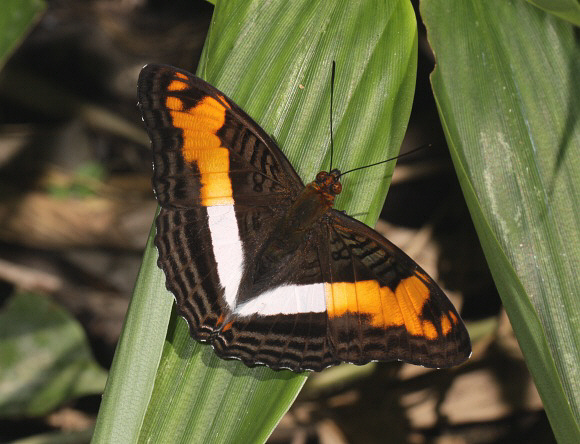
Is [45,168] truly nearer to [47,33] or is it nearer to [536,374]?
[47,33]

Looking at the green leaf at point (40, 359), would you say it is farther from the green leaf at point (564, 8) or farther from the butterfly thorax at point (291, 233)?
the green leaf at point (564, 8)

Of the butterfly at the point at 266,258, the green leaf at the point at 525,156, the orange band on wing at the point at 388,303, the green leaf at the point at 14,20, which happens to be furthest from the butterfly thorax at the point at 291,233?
the green leaf at the point at 14,20

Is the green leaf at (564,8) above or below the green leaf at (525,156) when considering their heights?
above

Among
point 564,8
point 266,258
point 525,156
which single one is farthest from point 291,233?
point 564,8

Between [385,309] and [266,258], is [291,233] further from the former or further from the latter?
[385,309]

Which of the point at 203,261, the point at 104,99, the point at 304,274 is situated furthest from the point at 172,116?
the point at 104,99

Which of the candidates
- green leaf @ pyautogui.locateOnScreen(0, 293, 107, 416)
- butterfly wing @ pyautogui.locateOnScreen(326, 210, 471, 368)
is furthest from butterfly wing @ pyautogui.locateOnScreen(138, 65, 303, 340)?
green leaf @ pyautogui.locateOnScreen(0, 293, 107, 416)

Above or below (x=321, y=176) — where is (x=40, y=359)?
below
